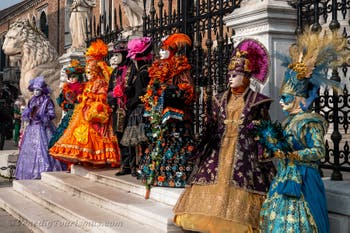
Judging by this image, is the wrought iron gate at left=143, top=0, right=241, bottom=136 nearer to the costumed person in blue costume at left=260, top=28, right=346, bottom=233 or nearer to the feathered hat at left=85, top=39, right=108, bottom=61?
the feathered hat at left=85, top=39, right=108, bottom=61

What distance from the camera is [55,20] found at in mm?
28109

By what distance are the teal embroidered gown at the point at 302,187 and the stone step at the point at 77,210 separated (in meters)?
1.62

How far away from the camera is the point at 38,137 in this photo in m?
8.98

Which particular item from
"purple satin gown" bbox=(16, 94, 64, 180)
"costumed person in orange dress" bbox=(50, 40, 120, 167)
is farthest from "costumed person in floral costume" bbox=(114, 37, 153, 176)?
"purple satin gown" bbox=(16, 94, 64, 180)

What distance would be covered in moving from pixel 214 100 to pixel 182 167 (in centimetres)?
127

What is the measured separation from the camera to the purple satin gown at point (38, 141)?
352 inches

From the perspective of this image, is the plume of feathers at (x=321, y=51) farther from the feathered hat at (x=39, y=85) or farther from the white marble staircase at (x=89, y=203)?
the feathered hat at (x=39, y=85)

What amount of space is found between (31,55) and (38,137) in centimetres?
236

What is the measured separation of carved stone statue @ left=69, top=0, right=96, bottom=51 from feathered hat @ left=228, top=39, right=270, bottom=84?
708 cm

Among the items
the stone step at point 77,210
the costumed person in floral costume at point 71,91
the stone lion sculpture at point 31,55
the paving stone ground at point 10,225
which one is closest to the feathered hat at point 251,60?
the stone step at point 77,210

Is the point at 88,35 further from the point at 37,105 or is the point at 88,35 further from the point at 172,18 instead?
the point at 172,18

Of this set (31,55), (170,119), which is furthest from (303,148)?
(31,55)

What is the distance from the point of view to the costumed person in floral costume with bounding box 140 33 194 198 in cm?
557

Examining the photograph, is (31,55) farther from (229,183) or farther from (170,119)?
(229,183)
